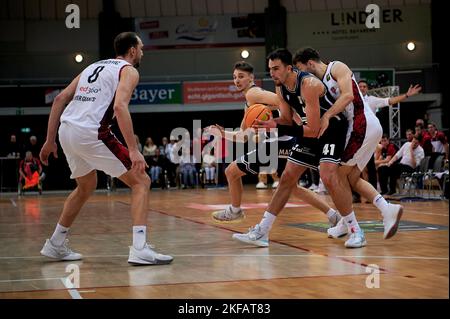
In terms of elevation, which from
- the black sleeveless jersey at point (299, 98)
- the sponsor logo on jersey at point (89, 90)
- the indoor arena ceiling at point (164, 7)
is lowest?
the black sleeveless jersey at point (299, 98)

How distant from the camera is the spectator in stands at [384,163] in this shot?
13.1 metres

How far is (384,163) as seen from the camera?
13.3 meters

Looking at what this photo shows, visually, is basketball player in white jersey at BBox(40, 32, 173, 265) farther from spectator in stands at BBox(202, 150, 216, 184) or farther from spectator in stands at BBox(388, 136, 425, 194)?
spectator in stands at BBox(202, 150, 216, 184)

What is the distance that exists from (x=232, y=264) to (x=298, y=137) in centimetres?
148

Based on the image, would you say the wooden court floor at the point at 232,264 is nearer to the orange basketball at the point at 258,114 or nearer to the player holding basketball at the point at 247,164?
the player holding basketball at the point at 247,164

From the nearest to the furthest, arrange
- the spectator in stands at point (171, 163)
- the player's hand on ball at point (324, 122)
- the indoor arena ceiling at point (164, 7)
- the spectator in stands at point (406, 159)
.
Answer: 1. the player's hand on ball at point (324, 122)
2. the spectator in stands at point (406, 159)
3. the spectator in stands at point (171, 163)
4. the indoor arena ceiling at point (164, 7)

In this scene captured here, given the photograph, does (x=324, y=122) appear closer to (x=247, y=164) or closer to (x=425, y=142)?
(x=247, y=164)

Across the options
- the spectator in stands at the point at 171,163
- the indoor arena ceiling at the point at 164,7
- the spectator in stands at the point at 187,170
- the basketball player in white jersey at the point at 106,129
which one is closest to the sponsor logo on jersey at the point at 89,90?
the basketball player in white jersey at the point at 106,129

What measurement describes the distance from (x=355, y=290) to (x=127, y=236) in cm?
358

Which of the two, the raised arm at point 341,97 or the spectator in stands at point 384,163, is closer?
the raised arm at point 341,97

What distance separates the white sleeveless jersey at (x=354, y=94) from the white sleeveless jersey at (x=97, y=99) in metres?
1.77

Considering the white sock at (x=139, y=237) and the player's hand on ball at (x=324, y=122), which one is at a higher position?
the player's hand on ball at (x=324, y=122)

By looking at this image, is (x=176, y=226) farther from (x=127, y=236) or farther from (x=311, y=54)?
(x=311, y=54)

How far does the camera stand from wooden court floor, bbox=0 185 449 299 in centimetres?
364
